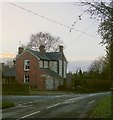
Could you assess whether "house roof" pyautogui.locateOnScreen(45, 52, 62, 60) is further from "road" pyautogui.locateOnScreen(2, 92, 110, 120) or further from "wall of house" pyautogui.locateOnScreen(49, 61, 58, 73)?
"road" pyautogui.locateOnScreen(2, 92, 110, 120)

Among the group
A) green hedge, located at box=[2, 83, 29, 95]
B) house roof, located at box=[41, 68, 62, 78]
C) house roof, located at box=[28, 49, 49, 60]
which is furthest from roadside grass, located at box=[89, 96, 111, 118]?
house roof, located at box=[28, 49, 49, 60]

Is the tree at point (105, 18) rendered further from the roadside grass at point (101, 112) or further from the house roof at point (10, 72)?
the house roof at point (10, 72)

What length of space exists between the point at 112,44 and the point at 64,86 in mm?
57559

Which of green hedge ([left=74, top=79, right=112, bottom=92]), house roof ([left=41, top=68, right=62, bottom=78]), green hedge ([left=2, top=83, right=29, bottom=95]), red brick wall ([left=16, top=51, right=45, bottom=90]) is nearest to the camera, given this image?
green hedge ([left=2, top=83, right=29, bottom=95])

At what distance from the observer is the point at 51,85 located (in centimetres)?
7444

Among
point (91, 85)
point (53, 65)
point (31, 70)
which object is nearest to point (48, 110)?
point (91, 85)

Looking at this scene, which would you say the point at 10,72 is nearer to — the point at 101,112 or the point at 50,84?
the point at 50,84

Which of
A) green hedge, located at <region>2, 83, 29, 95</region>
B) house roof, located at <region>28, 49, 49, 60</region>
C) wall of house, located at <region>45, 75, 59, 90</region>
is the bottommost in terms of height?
green hedge, located at <region>2, 83, 29, 95</region>

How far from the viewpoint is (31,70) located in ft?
244

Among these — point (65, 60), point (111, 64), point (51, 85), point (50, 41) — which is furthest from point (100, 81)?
point (111, 64)

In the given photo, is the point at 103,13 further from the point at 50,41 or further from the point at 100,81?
the point at 50,41

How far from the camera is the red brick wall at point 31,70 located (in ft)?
240

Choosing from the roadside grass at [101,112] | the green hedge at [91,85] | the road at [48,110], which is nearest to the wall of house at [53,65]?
the green hedge at [91,85]

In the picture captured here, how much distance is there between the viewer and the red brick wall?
73050mm
